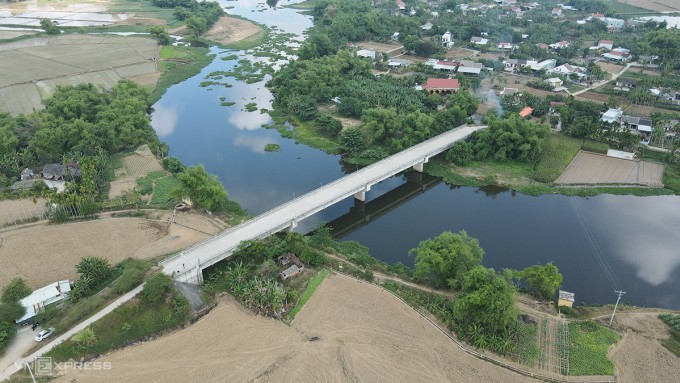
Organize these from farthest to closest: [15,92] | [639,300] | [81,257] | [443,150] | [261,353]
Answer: [15,92] < [443,150] < [81,257] < [639,300] < [261,353]

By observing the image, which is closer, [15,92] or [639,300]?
[639,300]

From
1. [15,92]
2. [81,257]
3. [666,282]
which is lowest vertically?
[666,282]

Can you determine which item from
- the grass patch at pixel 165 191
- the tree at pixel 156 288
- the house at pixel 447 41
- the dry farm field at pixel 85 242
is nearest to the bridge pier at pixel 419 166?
→ the dry farm field at pixel 85 242

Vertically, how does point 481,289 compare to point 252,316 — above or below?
above

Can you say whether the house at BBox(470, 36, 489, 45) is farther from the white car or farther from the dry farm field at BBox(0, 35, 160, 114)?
the white car

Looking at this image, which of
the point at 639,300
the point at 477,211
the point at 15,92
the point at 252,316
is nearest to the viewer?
the point at 252,316

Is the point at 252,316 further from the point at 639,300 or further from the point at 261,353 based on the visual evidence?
the point at 639,300

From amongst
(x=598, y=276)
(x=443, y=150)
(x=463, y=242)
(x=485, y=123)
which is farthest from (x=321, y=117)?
(x=598, y=276)

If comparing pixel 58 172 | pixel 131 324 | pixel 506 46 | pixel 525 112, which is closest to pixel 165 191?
pixel 58 172

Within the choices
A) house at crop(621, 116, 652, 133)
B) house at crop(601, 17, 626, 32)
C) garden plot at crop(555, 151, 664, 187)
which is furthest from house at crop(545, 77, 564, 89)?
house at crop(601, 17, 626, 32)
